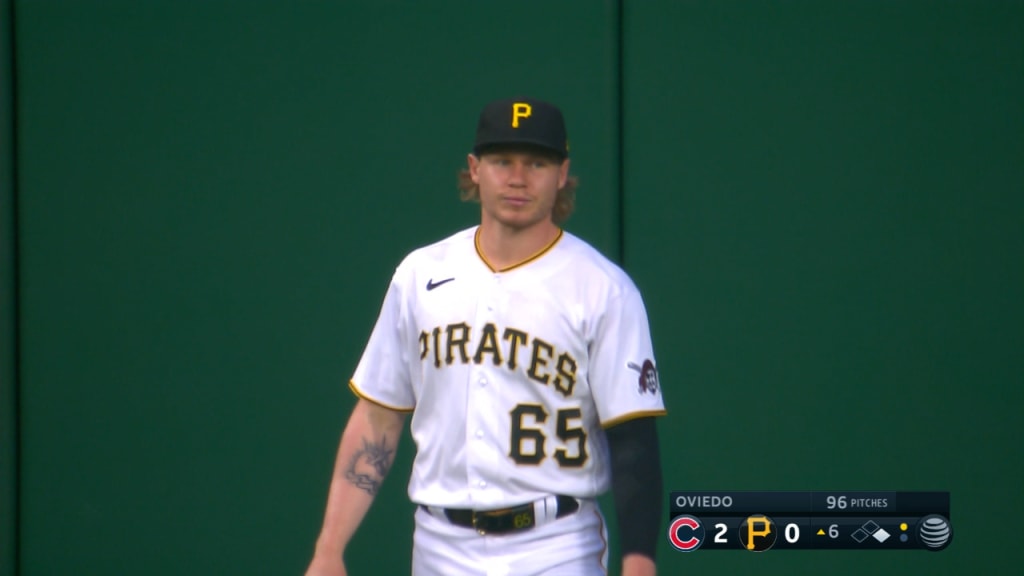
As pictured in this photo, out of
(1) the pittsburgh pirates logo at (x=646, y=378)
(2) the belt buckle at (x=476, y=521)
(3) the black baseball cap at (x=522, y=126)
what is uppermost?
(3) the black baseball cap at (x=522, y=126)

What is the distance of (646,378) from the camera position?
371cm

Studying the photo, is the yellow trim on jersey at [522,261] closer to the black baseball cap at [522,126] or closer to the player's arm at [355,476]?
the black baseball cap at [522,126]

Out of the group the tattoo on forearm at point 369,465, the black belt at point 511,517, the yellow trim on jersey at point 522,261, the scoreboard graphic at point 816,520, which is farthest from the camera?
the scoreboard graphic at point 816,520

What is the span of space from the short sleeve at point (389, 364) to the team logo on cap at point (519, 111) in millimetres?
534

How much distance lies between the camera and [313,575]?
12.9 ft

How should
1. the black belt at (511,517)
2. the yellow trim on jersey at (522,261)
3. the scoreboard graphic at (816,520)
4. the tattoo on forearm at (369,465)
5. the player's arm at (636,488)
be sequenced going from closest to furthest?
the player's arm at (636,488)
the black belt at (511,517)
the yellow trim on jersey at (522,261)
the tattoo on forearm at (369,465)
the scoreboard graphic at (816,520)

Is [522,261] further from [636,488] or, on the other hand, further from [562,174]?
[636,488]

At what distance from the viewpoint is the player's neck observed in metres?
3.85

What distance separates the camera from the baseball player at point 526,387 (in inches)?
146

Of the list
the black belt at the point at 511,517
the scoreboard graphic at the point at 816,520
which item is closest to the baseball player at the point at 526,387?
the black belt at the point at 511,517

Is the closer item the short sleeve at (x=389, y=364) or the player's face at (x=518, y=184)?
the player's face at (x=518, y=184)

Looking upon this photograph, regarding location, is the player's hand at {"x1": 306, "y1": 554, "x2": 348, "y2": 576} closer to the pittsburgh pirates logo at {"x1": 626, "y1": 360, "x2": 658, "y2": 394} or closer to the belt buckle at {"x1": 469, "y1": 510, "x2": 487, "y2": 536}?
the belt buckle at {"x1": 469, "y1": 510, "x2": 487, "y2": 536}

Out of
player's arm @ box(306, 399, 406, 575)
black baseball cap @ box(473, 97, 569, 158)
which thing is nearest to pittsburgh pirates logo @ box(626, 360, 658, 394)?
black baseball cap @ box(473, 97, 569, 158)

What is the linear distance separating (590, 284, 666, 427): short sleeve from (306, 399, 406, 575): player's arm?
62 centimetres
